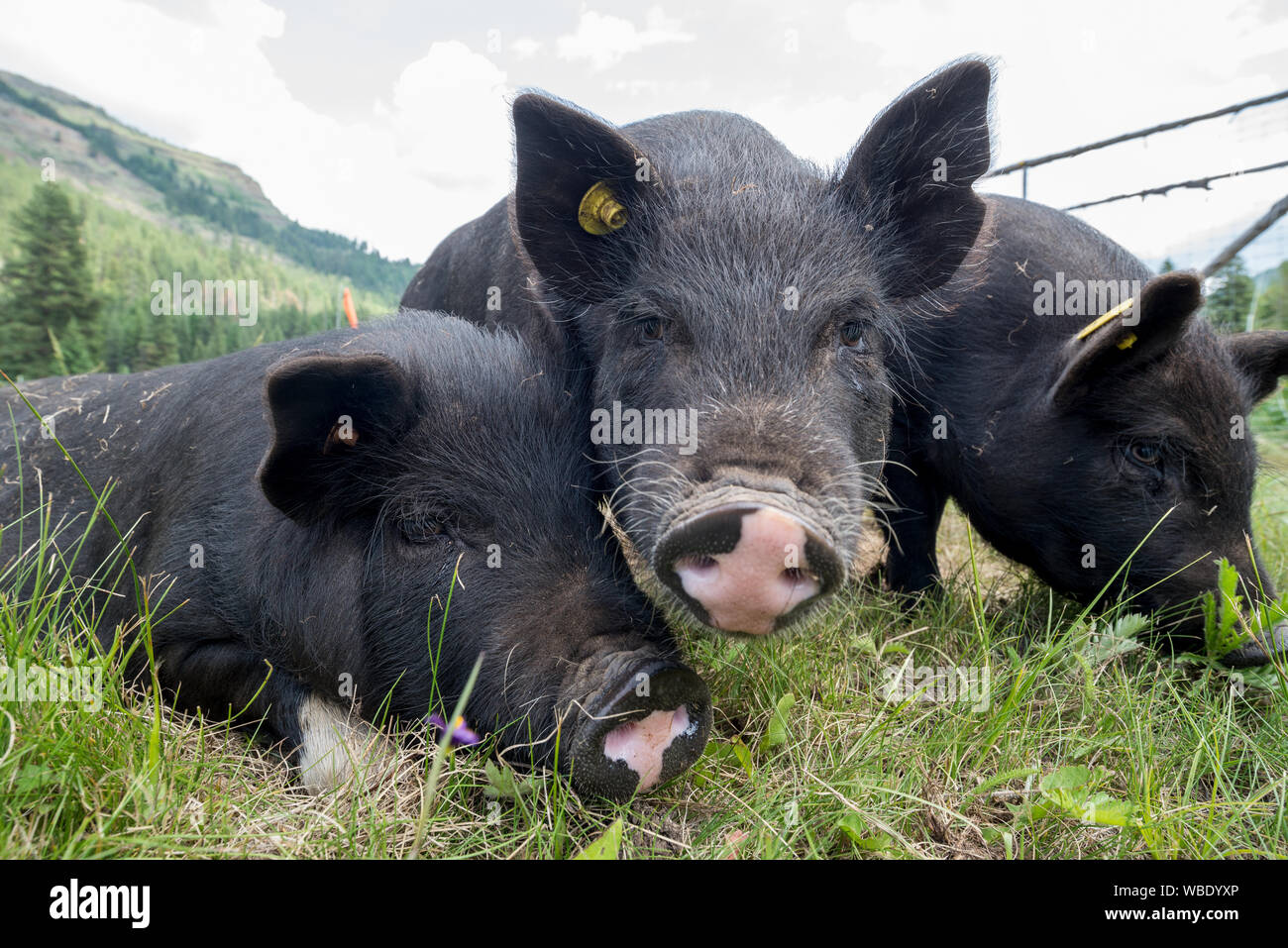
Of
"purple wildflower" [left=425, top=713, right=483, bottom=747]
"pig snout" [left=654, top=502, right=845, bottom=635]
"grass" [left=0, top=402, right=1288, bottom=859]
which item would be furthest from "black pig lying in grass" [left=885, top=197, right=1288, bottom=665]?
"purple wildflower" [left=425, top=713, right=483, bottom=747]

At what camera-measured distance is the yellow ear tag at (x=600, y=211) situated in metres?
3.57

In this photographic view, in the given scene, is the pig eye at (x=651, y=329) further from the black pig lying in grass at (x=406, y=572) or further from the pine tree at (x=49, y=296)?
the pine tree at (x=49, y=296)

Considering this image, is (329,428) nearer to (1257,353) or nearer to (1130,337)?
(1130,337)

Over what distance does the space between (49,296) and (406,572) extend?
3839 cm

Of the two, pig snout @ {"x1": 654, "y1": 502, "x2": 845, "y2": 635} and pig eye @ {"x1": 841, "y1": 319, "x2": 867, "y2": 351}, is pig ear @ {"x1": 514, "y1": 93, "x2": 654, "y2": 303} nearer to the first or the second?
pig eye @ {"x1": 841, "y1": 319, "x2": 867, "y2": 351}

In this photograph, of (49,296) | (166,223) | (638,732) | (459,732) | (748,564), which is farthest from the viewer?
(166,223)

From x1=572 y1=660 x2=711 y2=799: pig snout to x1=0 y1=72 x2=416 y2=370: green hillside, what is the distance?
4286 cm

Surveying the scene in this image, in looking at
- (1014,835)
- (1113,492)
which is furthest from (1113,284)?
(1014,835)

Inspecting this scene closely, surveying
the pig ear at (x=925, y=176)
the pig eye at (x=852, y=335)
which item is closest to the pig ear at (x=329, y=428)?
the pig eye at (x=852, y=335)

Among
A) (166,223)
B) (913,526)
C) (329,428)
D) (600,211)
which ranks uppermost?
(166,223)

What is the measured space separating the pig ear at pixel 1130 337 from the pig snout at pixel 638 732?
8.40 feet

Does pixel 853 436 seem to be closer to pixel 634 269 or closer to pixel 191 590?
pixel 634 269

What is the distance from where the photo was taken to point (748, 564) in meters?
2.24

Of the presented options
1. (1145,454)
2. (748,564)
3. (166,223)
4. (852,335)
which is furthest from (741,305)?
(166,223)
